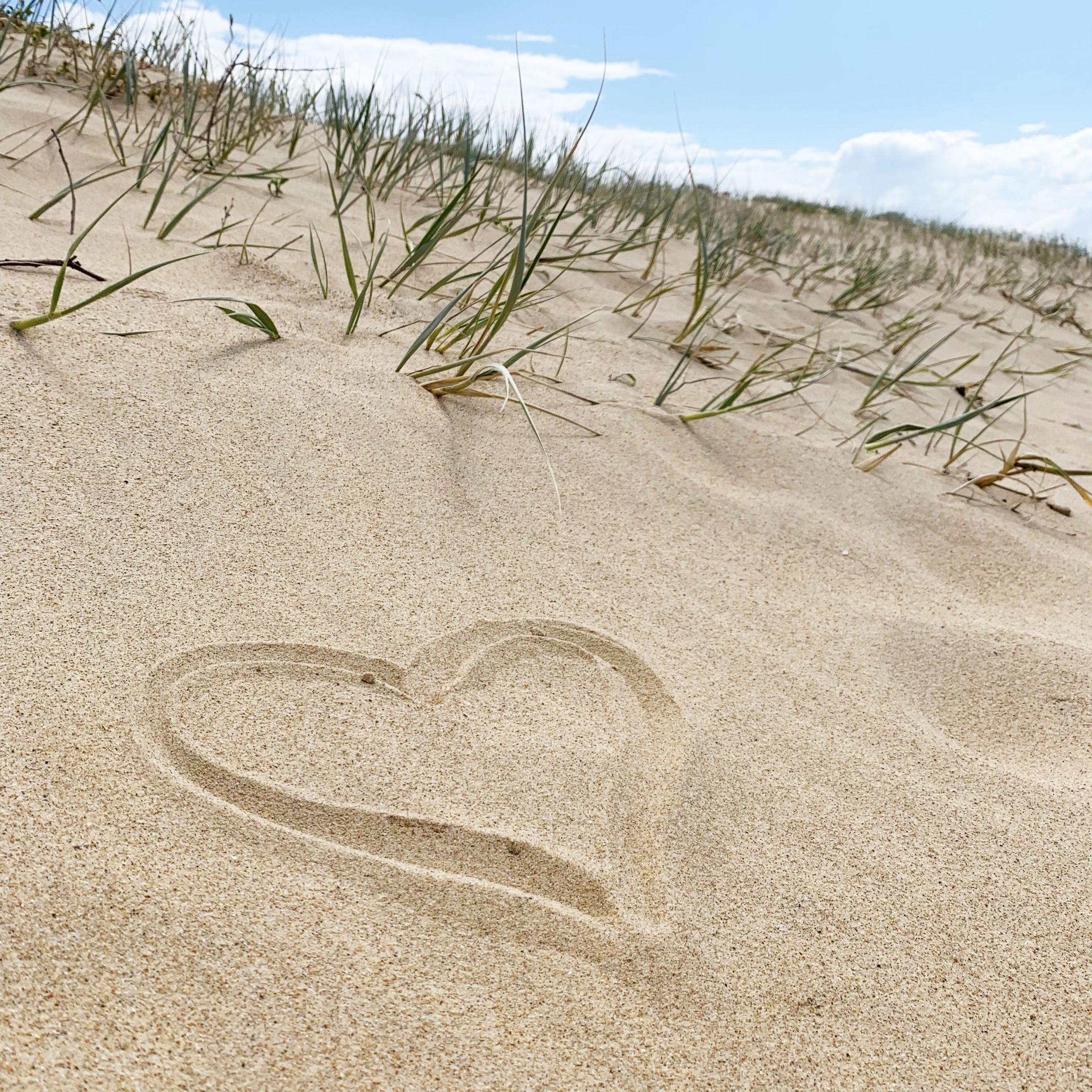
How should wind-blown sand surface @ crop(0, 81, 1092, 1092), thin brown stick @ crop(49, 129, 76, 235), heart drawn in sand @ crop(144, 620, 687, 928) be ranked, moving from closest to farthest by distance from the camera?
wind-blown sand surface @ crop(0, 81, 1092, 1092) < heart drawn in sand @ crop(144, 620, 687, 928) < thin brown stick @ crop(49, 129, 76, 235)

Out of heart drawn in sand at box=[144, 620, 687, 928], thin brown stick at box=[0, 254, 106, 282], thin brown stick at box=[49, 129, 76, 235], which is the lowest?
heart drawn in sand at box=[144, 620, 687, 928]

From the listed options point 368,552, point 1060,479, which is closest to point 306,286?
point 368,552

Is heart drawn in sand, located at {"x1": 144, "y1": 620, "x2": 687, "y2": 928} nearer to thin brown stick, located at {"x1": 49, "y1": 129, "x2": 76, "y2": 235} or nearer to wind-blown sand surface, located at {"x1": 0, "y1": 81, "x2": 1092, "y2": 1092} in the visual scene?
wind-blown sand surface, located at {"x1": 0, "y1": 81, "x2": 1092, "y2": 1092}

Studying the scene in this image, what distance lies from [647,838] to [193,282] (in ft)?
5.69

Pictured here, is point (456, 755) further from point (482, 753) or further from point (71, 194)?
point (71, 194)

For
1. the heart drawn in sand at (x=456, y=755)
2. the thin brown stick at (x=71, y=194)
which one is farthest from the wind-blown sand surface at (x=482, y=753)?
the thin brown stick at (x=71, y=194)

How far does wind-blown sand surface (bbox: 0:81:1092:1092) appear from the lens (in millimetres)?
877

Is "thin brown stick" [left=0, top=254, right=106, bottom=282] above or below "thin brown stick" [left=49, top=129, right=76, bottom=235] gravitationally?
below

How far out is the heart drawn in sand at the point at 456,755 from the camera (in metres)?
1.04

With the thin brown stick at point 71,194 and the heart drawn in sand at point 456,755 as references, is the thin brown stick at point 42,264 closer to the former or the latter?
the thin brown stick at point 71,194

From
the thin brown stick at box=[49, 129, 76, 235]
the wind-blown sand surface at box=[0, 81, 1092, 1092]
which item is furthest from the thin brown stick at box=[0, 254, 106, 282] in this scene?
the thin brown stick at box=[49, 129, 76, 235]

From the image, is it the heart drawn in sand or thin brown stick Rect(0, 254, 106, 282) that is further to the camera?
thin brown stick Rect(0, 254, 106, 282)

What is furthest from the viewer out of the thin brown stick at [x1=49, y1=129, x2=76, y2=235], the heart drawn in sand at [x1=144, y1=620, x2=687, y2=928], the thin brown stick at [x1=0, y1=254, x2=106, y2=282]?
the thin brown stick at [x1=49, y1=129, x2=76, y2=235]

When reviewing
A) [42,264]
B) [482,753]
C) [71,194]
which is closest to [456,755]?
[482,753]
